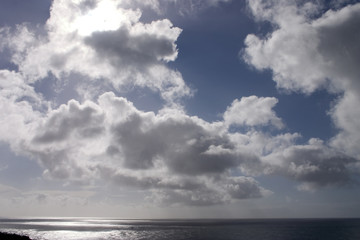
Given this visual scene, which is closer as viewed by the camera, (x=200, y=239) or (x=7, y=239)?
(x=7, y=239)

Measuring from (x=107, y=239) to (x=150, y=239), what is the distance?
1854 cm

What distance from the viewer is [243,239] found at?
11262 cm

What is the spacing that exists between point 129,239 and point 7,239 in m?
55.8

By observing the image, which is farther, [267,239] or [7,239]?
[267,239]

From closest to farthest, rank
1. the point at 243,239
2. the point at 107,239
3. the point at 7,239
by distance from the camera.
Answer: the point at 7,239 < the point at 243,239 < the point at 107,239

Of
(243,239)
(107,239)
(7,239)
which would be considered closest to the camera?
(7,239)

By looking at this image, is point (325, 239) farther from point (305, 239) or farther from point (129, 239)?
point (129, 239)

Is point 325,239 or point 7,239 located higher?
point 7,239

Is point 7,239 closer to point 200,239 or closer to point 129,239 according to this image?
point 129,239

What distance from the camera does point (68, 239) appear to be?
120 meters

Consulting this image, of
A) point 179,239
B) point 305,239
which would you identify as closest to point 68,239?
point 179,239

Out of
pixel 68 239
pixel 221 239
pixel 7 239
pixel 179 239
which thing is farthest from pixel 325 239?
pixel 7 239

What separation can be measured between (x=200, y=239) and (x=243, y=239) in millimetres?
16381

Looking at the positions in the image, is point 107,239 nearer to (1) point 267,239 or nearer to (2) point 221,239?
(2) point 221,239
